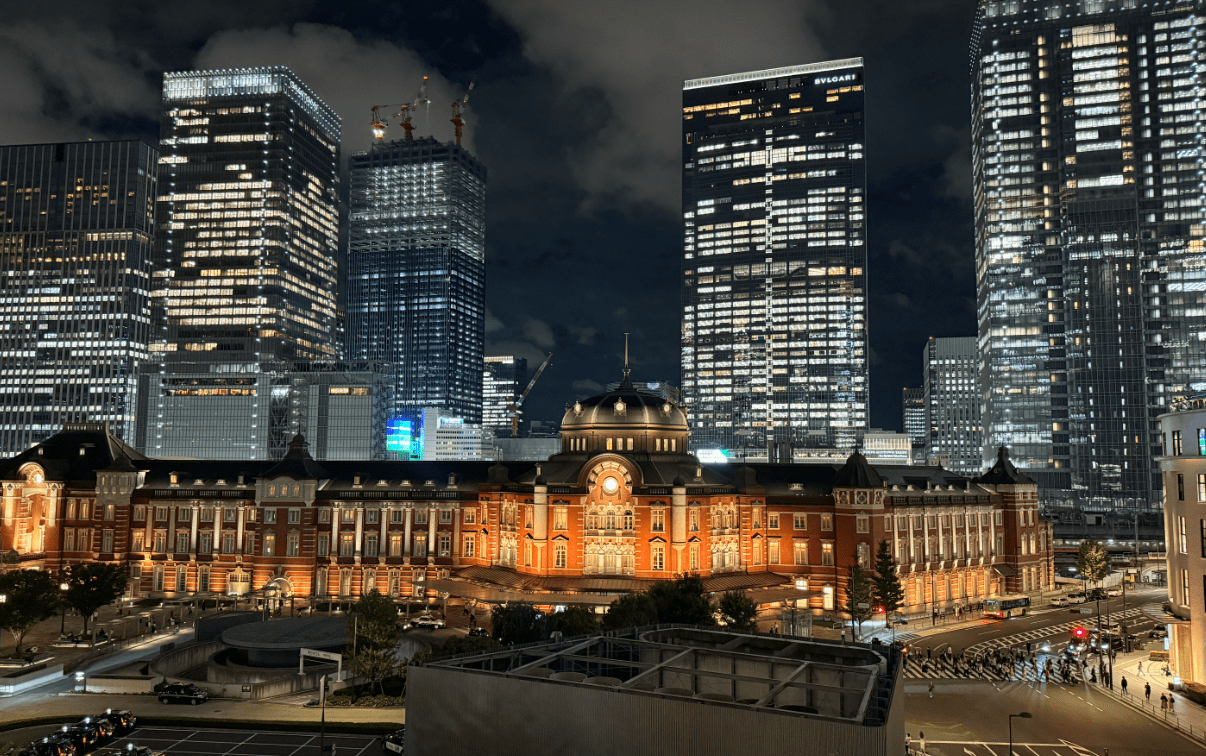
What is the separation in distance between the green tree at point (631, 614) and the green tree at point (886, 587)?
33.8 m

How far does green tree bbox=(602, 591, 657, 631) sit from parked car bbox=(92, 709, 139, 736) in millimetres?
32491

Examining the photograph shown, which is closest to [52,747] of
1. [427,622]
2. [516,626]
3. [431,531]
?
[516,626]

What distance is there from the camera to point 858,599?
8694 cm

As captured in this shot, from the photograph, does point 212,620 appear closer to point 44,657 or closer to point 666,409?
point 44,657

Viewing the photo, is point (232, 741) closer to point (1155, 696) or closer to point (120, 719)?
point (120, 719)

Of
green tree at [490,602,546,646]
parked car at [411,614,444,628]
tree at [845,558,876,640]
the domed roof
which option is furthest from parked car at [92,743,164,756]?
the domed roof

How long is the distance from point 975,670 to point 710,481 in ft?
125

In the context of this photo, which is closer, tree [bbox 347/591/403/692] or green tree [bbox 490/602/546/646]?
tree [bbox 347/591/403/692]

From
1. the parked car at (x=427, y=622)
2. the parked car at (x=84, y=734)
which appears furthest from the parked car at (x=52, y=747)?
the parked car at (x=427, y=622)

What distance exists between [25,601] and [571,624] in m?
49.0

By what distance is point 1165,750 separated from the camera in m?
52.2

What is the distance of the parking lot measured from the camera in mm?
51188

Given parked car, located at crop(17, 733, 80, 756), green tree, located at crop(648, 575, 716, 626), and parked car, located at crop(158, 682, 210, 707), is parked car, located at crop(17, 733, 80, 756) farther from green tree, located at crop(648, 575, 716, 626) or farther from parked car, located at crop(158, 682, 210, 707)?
green tree, located at crop(648, 575, 716, 626)

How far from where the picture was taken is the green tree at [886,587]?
297ft
